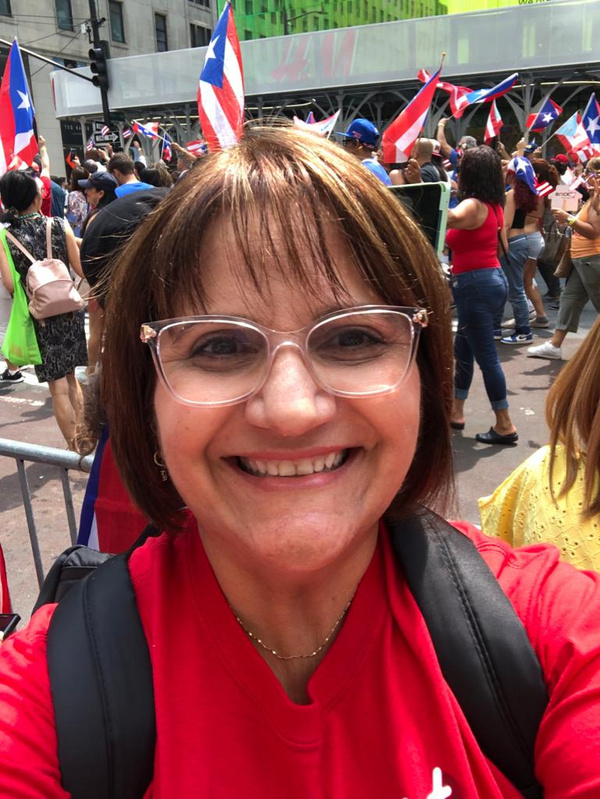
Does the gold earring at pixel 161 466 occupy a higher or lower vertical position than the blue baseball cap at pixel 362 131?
lower

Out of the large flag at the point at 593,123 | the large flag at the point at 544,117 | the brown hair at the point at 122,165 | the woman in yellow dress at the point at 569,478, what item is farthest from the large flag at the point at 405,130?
the large flag at the point at 544,117

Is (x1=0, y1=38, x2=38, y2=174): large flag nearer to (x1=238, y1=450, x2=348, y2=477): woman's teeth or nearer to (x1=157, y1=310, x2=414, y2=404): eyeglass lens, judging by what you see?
(x1=157, y1=310, x2=414, y2=404): eyeglass lens

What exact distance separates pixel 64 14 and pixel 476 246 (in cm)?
4352

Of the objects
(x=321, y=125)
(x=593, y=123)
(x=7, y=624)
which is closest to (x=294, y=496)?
(x=7, y=624)

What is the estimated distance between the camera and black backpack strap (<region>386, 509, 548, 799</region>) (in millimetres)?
1046

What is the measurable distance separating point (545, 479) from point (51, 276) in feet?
13.8

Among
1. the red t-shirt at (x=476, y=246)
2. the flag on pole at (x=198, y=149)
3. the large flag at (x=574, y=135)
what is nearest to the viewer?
the flag on pole at (x=198, y=149)

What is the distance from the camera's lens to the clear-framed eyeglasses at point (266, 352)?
103cm

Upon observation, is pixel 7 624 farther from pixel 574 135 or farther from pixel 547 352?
pixel 574 135

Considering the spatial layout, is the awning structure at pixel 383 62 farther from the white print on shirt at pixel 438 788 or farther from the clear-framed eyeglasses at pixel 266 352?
the white print on shirt at pixel 438 788

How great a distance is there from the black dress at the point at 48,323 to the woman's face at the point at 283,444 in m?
4.41

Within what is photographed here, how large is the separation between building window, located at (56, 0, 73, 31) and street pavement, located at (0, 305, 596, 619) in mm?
40100

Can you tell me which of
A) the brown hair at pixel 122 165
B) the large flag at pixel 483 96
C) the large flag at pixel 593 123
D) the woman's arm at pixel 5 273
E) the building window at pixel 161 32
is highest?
the building window at pixel 161 32

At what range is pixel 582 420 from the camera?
1.70 m
